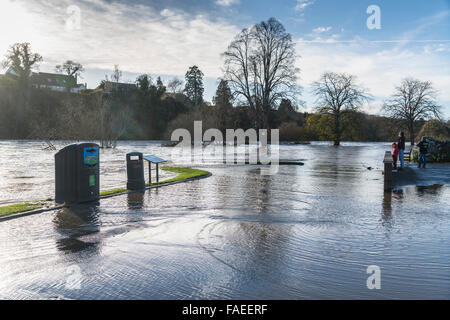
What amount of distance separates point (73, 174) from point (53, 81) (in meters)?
104

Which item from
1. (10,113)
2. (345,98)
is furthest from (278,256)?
(10,113)

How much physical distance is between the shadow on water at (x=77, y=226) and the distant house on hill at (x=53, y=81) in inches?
3301

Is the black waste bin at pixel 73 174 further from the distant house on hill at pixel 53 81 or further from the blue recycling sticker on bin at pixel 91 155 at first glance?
the distant house on hill at pixel 53 81

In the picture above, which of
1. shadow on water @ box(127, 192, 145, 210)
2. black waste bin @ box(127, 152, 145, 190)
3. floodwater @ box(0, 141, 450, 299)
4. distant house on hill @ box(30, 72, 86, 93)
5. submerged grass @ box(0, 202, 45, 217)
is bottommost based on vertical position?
floodwater @ box(0, 141, 450, 299)

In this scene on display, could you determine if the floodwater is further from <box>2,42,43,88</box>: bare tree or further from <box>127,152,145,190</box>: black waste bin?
<box>2,42,43,88</box>: bare tree

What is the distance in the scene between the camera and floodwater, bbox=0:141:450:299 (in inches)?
164

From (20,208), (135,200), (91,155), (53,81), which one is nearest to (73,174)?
(91,155)

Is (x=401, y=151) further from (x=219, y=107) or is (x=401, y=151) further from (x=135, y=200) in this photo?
(x=219, y=107)

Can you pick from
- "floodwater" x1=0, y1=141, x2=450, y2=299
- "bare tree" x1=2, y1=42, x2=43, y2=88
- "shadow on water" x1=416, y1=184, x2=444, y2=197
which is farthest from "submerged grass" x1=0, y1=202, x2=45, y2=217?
"bare tree" x1=2, y1=42, x2=43, y2=88

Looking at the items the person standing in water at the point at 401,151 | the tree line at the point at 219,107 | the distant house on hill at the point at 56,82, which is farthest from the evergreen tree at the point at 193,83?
the person standing in water at the point at 401,151

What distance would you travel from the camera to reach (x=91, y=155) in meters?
9.27

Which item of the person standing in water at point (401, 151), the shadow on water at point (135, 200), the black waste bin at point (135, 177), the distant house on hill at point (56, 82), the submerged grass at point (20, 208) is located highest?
the distant house on hill at point (56, 82)

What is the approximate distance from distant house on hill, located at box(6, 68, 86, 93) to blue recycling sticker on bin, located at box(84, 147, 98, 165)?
8250cm

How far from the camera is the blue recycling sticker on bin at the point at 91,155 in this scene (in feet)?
30.0
